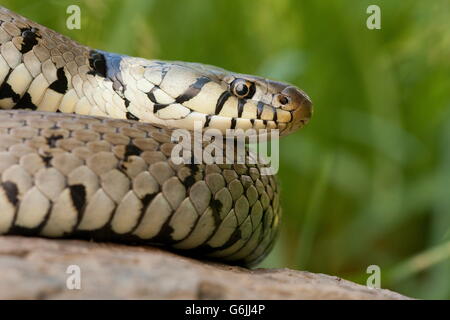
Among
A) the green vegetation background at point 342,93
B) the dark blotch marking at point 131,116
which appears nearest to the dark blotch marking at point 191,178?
the dark blotch marking at point 131,116

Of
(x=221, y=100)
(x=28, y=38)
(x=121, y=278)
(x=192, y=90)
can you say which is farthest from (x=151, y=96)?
(x=121, y=278)

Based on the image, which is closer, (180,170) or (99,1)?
(180,170)

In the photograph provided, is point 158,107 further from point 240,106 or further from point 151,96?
point 240,106

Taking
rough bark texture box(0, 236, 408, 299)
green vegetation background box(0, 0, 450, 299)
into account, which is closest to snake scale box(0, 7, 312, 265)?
rough bark texture box(0, 236, 408, 299)

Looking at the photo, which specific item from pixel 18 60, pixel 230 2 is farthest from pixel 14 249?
pixel 230 2

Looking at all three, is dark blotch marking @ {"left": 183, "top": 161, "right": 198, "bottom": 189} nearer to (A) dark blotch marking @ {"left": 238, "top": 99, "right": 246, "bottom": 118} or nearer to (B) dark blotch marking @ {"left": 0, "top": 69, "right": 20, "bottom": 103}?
(A) dark blotch marking @ {"left": 238, "top": 99, "right": 246, "bottom": 118}

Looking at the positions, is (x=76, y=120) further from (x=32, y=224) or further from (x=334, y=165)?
(x=334, y=165)
